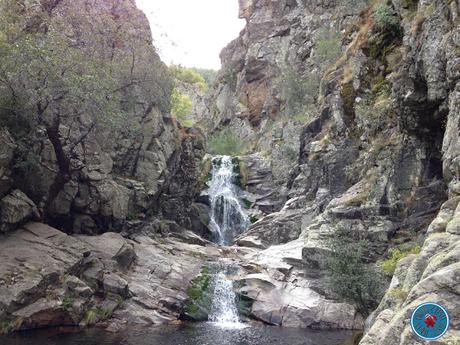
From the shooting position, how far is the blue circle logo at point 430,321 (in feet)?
24.0

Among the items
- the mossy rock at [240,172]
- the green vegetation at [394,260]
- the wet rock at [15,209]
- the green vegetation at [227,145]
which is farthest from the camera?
the green vegetation at [227,145]

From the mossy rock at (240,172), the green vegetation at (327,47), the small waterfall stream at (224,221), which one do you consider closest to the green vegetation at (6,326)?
the small waterfall stream at (224,221)

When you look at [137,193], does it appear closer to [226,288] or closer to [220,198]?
[226,288]

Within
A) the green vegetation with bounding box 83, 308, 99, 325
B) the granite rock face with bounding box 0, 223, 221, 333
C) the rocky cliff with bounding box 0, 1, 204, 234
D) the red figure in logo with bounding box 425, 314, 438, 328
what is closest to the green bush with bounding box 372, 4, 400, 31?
the rocky cliff with bounding box 0, 1, 204, 234

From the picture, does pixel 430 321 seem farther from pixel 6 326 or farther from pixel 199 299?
pixel 199 299

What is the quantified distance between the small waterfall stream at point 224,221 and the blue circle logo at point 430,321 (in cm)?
2262

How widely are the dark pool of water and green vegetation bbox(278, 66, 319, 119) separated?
44.1 meters

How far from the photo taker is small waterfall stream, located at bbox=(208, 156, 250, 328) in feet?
98.5

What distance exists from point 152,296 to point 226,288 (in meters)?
5.68

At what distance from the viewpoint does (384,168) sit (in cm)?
3197

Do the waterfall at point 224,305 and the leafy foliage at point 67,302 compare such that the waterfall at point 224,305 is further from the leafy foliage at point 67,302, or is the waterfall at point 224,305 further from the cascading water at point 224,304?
the leafy foliage at point 67,302

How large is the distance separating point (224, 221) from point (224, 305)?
2181 cm

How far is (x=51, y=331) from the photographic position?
22656mm

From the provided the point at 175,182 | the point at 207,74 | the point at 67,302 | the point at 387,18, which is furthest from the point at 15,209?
the point at 207,74
